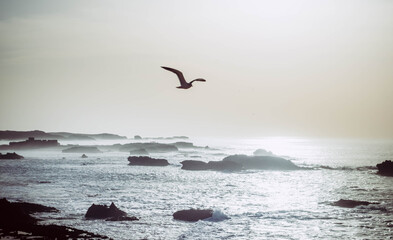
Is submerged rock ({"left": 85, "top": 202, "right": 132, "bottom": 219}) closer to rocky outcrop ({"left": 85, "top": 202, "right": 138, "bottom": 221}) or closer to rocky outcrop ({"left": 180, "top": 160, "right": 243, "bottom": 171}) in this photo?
rocky outcrop ({"left": 85, "top": 202, "right": 138, "bottom": 221})

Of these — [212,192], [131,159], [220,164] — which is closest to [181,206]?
[212,192]

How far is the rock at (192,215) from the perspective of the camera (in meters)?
33.2

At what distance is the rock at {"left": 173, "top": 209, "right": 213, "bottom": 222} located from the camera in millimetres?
33197

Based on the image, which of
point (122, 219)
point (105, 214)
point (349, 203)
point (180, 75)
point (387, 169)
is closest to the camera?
point (180, 75)

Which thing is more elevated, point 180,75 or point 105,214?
point 180,75

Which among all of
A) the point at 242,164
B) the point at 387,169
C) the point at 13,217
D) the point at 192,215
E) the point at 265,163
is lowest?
the point at 192,215

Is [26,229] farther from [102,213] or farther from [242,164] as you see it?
[242,164]

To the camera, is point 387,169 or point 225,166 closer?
point 387,169

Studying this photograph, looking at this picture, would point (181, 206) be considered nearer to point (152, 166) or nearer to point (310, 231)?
point (310, 231)

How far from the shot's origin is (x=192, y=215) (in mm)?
33312

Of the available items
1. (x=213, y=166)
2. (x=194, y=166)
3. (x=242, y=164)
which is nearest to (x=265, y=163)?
(x=242, y=164)

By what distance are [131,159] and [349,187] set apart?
207 ft

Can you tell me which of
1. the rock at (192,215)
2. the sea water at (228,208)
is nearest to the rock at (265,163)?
the sea water at (228,208)

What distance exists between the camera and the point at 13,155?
130 meters
